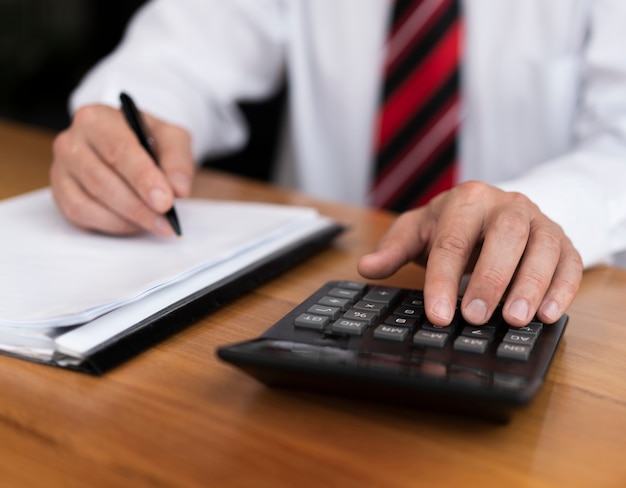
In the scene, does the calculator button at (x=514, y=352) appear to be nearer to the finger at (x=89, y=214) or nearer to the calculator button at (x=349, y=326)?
the calculator button at (x=349, y=326)

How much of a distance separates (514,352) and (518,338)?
0.02m

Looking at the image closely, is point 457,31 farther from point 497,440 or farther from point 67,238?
point 497,440

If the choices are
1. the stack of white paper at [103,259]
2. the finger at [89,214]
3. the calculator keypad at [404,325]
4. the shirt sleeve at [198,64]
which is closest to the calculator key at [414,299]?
the calculator keypad at [404,325]

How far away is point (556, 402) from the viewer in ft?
1.24

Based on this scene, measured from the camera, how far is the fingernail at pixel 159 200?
21.9 inches

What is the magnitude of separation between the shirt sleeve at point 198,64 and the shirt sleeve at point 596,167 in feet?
1.54

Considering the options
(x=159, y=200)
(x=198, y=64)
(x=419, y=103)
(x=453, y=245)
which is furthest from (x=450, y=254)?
(x=198, y=64)

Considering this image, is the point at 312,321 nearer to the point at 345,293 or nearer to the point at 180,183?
the point at 345,293

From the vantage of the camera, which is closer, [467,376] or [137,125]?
[467,376]

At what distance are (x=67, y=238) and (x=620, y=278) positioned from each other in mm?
447

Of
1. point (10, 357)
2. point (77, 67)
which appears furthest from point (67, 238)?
point (77, 67)

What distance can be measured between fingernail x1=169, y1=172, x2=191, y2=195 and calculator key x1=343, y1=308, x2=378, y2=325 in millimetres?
227

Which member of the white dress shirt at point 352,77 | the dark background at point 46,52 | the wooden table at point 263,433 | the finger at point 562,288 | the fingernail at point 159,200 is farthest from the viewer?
the dark background at point 46,52

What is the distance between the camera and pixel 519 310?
0.40 metres
